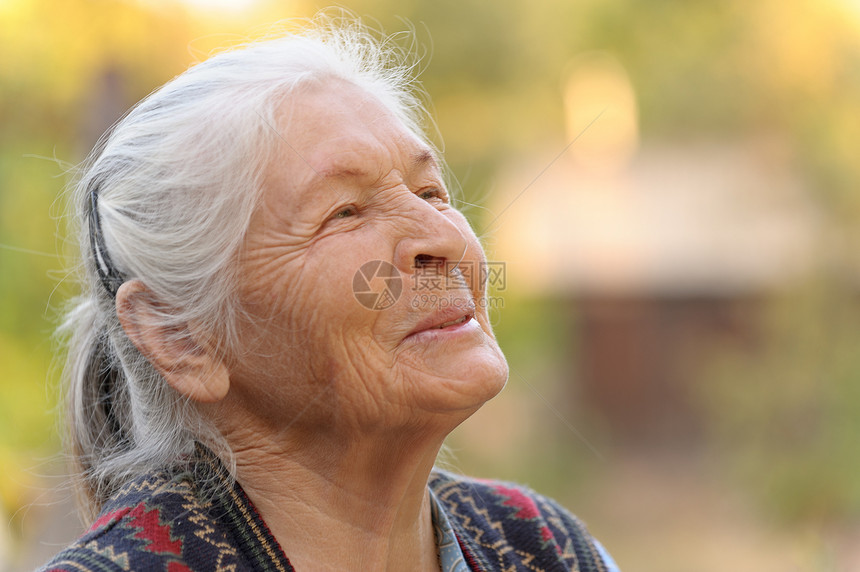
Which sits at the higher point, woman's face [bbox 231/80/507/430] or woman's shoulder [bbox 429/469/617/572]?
woman's face [bbox 231/80/507/430]

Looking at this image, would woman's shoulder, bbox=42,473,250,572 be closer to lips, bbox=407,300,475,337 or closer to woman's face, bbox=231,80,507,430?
woman's face, bbox=231,80,507,430

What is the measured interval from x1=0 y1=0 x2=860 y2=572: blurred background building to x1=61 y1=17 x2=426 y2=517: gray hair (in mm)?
2339

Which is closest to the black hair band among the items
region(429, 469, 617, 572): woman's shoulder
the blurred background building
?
region(429, 469, 617, 572): woman's shoulder

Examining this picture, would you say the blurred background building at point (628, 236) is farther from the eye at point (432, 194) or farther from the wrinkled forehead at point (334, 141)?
the wrinkled forehead at point (334, 141)

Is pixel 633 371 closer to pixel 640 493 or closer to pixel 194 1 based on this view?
pixel 640 493

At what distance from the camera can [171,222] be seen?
5.76ft

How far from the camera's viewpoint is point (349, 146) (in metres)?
1.75

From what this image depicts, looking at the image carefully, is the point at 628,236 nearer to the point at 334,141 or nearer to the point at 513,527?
the point at 513,527

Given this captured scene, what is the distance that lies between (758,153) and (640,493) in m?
4.47

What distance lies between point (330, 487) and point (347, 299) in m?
0.45

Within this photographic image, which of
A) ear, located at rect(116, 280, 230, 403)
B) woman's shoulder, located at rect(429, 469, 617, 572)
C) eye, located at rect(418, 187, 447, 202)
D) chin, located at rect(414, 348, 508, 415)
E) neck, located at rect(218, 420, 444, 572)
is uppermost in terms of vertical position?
eye, located at rect(418, 187, 447, 202)

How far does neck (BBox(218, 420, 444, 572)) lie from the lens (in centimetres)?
178

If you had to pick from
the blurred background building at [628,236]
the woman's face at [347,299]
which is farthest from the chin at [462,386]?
the blurred background building at [628,236]

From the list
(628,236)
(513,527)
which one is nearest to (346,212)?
(513,527)
